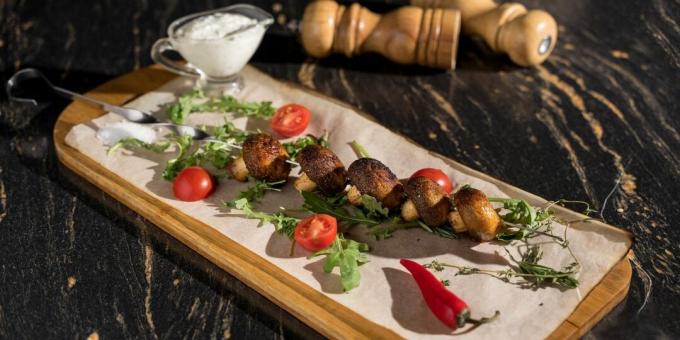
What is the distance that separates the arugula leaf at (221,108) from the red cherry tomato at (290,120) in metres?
0.13

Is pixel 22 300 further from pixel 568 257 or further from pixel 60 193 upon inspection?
pixel 568 257

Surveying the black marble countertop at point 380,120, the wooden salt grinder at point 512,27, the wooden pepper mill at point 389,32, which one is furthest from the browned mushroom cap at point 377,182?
the wooden salt grinder at point 512,27

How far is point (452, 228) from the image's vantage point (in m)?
2.97

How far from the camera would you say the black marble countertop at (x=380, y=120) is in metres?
2.87

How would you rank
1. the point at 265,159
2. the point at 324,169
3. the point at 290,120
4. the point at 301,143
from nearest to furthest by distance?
the point at 324,169 < the point at 265,159 < the point at 301,143 < the point at 290,120

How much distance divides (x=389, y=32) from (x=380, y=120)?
0.52 metres

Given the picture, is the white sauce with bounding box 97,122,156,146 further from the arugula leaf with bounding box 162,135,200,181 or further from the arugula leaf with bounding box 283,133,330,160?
the arugula leaf with bounding box 283,133,330,160

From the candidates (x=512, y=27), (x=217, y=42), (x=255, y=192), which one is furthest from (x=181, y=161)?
(x=512, y=27)

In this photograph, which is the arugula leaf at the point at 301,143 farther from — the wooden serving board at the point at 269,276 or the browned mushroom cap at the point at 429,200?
the browned mushroom cap at the point at 429,200

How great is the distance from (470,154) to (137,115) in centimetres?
151

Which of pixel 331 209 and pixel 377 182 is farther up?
pixel 377 182

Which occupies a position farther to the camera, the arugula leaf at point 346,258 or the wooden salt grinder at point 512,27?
the wooden salt grinder at point 512,27

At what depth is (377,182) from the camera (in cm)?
301

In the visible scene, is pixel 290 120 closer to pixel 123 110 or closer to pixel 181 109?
pixel 181 109
